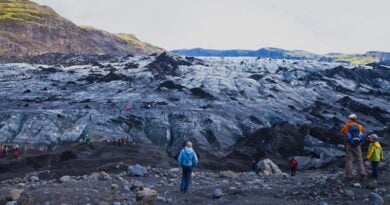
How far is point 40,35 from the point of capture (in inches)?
6639

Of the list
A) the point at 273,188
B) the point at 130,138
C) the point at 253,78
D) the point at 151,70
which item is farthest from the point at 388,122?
the point at 273,188

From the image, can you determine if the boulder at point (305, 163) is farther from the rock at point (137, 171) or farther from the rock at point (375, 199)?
the rock at point (375, 199)

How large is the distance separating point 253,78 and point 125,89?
27.0 m

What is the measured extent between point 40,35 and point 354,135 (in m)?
166

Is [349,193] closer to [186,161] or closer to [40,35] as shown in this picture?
[186,161]

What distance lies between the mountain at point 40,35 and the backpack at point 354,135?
14131cm

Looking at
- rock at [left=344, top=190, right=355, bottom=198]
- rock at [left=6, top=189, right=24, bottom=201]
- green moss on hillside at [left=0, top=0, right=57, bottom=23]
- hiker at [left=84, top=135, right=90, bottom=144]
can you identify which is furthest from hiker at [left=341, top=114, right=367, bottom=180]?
green moss on hillside at [left=0, top=0, right=57, bottom=23]

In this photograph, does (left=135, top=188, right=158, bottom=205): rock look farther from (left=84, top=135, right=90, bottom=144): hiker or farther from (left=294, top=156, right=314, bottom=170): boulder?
(left=84, top=135, right=90, bottom=144): hiker

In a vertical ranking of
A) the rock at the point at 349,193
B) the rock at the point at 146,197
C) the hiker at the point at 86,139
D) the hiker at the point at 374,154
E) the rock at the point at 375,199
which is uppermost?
the hiker at the point at 374,154

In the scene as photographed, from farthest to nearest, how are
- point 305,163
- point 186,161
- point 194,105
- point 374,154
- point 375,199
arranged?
point 194,105 → point 305,163 → point 374,154 → point 186,161 → point 375,199

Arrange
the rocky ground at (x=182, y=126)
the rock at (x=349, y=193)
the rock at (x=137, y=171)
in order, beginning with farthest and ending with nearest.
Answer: the rock at (x=137, y=171)
the rocky ground at (x=182, y=126)
the rock at (x=349, y=193)

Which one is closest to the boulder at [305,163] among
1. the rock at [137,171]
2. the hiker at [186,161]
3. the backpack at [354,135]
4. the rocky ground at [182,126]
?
the rocky ground at [182,126]

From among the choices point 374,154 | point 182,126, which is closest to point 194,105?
point 182,126

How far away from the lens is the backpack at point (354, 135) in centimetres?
1580
